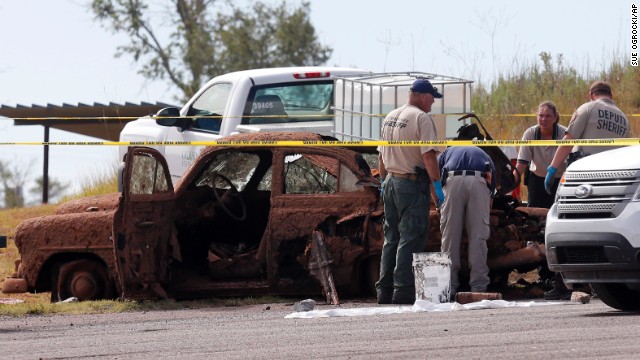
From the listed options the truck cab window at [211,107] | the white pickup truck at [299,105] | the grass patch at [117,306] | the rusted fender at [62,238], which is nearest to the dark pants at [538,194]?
the white pickup truck at [299,105]

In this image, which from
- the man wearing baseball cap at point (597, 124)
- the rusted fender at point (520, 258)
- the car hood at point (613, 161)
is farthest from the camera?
the man wearing baseball cap at point (597, 124)

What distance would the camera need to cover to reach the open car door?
13398 millimetres

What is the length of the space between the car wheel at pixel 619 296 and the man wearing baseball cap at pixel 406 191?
2037 millimetres

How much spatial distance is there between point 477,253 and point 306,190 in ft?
5.78

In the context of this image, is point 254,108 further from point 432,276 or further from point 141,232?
point 432,276

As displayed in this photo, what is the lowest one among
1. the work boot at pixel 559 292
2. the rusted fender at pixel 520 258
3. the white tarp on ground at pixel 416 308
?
the white tarp on ground at pixel 416 308

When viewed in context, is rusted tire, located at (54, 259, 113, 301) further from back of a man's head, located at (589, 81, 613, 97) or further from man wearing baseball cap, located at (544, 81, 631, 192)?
back of a man's head, located at (589, 81, 613, 97)

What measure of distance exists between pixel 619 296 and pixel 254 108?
660 centimetres

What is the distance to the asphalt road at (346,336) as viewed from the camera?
9008 mm

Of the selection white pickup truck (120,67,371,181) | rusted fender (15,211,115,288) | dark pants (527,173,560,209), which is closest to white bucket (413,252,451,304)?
dark pants (527,173,560,209)

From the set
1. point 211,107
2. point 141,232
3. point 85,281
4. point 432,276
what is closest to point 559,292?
point 432,276

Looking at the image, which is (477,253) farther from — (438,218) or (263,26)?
(263,26)

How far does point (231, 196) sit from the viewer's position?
47.1 feet

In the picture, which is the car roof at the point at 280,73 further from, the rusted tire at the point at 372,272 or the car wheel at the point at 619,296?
the car wheel at the point at 619,296
